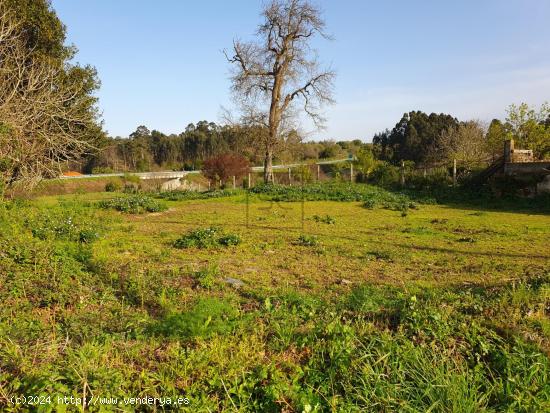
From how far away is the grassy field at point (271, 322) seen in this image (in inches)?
112

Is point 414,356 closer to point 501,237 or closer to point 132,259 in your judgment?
point 132,259

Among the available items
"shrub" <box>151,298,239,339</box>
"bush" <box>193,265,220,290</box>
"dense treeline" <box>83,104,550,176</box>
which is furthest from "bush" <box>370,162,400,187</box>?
"shrub" <box>151,298,239,339</box>

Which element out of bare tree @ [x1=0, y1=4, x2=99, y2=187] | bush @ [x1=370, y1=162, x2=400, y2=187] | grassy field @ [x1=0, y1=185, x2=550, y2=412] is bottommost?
grassy field @ [x1=0, y1=185, x2=550, y2=412]

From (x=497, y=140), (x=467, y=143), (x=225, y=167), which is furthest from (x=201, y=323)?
(x=467, y=143)

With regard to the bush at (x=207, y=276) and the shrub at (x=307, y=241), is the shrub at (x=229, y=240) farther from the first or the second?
the bush at (x=207, y=276)

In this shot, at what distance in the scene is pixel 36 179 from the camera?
12.2m

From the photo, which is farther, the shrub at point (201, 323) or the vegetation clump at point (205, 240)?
the vegetation clump at point (205, 240)

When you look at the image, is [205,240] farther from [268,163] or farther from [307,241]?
[268,163]

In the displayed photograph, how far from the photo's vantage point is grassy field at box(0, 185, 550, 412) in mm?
2844

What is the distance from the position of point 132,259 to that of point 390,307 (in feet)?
14.9

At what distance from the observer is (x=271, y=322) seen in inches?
156

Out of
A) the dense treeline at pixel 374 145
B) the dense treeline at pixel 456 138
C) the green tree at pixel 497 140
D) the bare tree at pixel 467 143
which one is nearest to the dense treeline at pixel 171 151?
the dense treeline at pixel 374 145

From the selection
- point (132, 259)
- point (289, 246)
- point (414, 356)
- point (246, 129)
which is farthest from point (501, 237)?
point (246, 129)

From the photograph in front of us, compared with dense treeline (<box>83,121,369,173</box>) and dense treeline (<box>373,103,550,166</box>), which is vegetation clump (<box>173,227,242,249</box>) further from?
dense treeline (<box>83,121,369,173</box>)
